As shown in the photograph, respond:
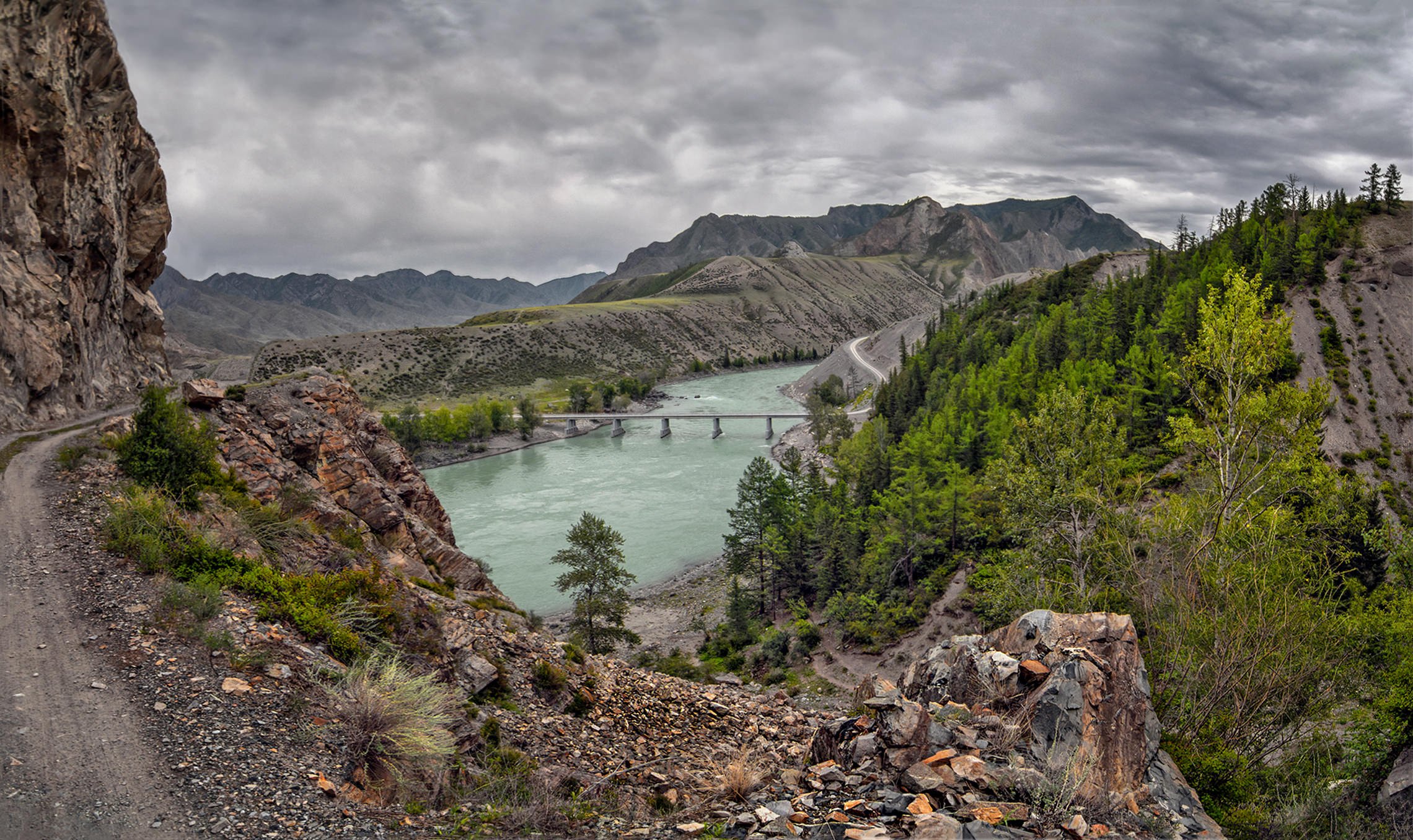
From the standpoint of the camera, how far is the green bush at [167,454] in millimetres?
13555

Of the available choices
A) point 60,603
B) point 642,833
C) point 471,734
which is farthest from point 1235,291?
point 60,603

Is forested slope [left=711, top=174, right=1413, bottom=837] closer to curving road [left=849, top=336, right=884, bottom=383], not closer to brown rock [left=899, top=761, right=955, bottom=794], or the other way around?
brown rock [left=899, top=761, right=955, bottom=794]

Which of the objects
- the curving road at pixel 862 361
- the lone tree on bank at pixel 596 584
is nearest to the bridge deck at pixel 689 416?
the curving road at pixel 862 361

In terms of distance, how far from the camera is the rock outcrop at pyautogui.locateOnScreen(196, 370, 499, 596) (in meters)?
16.0

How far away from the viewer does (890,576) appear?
34.1 metres

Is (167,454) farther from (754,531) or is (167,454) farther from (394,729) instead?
(754,531)

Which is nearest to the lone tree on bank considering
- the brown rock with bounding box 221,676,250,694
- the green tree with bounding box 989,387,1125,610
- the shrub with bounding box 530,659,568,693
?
the shrub with bounding box 530,659,568,693

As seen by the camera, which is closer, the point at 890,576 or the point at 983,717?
the point at 983,717

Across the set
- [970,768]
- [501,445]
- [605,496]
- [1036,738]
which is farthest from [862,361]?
[970,768]

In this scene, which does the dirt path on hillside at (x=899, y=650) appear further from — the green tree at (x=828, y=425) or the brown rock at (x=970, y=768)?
the green tree at (x=828, y=425)

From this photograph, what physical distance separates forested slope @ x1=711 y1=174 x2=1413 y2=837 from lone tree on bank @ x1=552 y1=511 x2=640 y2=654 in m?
6.23

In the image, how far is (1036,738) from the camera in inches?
335

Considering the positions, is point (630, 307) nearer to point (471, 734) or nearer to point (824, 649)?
point (824, 649)

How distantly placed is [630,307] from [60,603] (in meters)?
190
